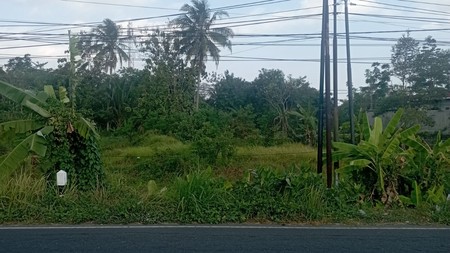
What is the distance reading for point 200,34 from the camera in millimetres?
36312

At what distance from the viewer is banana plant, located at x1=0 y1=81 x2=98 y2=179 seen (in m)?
11.4

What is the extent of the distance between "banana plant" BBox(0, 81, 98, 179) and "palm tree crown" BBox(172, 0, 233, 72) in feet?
79.6

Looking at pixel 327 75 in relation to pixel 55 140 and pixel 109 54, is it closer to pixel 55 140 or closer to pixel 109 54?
pixel 55 140

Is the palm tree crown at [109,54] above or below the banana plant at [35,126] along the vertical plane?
above

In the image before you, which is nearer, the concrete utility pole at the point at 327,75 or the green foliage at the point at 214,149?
the concrete utility pole at the point at 327,75

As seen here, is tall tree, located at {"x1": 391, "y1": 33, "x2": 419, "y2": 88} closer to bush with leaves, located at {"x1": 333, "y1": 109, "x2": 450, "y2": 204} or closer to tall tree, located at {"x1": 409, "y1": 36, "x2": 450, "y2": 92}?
tall tree, located at {"x1": 409, "y1": 36, "x2": 450, "y2": 92}

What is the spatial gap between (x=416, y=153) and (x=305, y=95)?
2922 cm

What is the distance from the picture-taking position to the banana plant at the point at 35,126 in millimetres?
11430

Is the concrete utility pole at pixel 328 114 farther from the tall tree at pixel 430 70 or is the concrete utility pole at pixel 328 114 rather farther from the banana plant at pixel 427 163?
the tall tree at pixel 430 70

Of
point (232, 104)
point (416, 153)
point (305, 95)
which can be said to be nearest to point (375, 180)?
point (416, 153)
